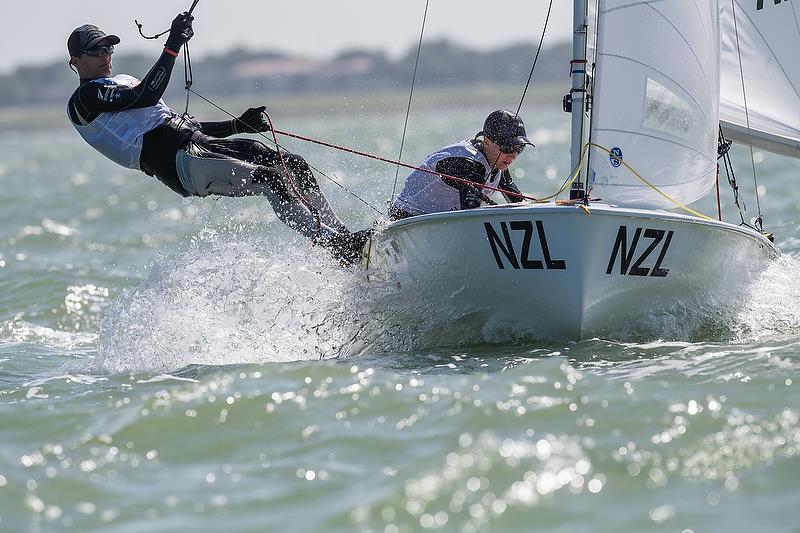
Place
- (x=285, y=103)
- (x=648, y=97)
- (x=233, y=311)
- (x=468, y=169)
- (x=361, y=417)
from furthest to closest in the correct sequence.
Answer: (x=285, y=103)
(x=233, y=311)
(x=468, y=169)
(x=648, y=97)
(x=361, y=417)

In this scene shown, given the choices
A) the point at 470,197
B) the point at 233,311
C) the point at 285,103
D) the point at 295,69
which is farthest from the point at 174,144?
the point at 285,103

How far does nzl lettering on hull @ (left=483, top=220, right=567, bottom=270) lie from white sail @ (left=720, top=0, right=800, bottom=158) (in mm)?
1953

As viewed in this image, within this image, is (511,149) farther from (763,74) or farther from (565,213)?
(763,74)

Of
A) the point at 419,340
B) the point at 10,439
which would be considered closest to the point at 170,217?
the point at 419,340

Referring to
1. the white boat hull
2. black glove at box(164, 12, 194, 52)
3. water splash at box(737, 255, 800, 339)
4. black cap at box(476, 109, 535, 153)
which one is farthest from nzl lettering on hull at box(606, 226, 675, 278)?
black glove at box(164, 12, 194, 52)

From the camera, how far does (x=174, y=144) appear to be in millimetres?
5824

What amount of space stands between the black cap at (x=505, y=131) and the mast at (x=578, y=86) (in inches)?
11.1

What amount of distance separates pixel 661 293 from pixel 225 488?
7.92 ft

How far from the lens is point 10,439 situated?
441 cm

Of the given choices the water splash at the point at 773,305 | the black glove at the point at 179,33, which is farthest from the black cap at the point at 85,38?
the water splash at the point at 773,305

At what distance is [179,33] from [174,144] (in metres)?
0.53

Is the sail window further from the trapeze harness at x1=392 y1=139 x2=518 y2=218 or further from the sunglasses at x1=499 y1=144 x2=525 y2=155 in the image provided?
the trapeze harness at x1=392 y1=139 x2=518 y2=218

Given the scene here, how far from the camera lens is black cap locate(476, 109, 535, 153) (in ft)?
18.7

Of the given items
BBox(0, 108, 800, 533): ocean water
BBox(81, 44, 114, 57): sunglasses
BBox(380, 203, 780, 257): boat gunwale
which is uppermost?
BBox(81, 44, 114, 57): sunglasses
